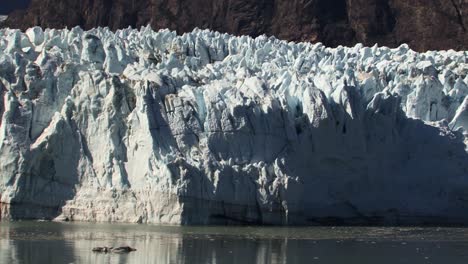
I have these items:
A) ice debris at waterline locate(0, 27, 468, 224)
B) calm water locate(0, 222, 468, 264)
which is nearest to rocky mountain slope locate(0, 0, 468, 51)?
ice debris at waterline locate(0, 27, 468, 224)

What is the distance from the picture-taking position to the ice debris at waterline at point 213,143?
30188 mm

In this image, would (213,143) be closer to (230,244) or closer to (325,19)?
(230,244)

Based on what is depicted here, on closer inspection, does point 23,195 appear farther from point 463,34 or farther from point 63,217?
point 463,34

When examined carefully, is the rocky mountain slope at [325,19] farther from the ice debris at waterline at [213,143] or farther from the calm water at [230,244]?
the calm water at [230,244]

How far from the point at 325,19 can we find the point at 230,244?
2574cm

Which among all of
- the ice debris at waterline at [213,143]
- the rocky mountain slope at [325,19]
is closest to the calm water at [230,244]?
the ice debris at waterline at [213,143]

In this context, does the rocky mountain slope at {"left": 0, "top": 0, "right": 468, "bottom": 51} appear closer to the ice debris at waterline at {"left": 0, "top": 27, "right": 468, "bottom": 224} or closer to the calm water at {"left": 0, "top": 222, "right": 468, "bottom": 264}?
the ice debris at waterline at {"left": 0, "top": 27, "right": 468, "bottom": 224}

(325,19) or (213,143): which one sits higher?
(325,19)

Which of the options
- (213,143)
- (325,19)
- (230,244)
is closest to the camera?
(230,244)

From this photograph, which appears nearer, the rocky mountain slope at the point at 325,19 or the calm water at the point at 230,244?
the calm water at the point at 230,244

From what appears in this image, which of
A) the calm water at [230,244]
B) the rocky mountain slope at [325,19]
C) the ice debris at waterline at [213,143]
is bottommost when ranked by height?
the calm water at [230,244]

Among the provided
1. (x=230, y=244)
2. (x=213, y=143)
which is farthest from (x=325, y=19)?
(x=230, y=244)

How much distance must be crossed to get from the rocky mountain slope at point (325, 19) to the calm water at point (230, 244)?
20423 mm

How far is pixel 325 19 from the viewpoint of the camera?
51875 mm
